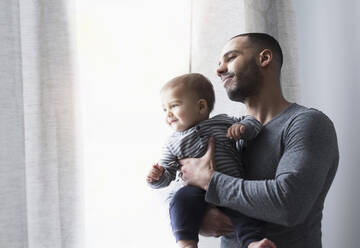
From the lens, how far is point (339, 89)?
2176 millimetres

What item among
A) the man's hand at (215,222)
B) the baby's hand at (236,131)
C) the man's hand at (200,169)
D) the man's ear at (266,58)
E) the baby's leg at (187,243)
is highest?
the man's ear at (266,58)

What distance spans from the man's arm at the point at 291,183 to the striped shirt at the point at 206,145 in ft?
0.39

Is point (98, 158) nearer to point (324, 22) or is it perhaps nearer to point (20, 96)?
point (20, 96)

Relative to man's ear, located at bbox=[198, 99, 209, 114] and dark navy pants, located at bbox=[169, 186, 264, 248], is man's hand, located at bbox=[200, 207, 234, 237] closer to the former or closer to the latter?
dark navy pants, located at bbox=[169, 186, 264, 248]

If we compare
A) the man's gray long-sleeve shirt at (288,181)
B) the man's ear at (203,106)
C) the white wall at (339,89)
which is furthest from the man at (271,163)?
the white wall at (339,89)

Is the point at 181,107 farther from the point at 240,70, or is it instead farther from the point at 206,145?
the point at 240,70

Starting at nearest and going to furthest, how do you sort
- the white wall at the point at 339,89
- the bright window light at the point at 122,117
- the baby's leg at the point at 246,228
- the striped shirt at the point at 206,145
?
the baby's leg at the point at 246,228
the striped shirt at the point at 206,145
the bright window light at the point at 122,117
the white wall at the point at 339,89

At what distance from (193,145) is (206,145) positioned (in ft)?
0.16

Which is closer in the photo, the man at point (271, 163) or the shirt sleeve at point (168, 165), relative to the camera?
the man at point (271, 163)

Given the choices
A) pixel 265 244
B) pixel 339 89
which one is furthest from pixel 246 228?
pixel 339 89

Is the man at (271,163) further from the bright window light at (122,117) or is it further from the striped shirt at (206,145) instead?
the bright window light at (122,117)

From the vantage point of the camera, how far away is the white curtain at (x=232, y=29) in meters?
2.15

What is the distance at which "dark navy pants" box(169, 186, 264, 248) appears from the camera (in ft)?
4.93

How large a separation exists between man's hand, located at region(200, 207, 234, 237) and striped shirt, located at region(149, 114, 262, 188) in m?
0.14
